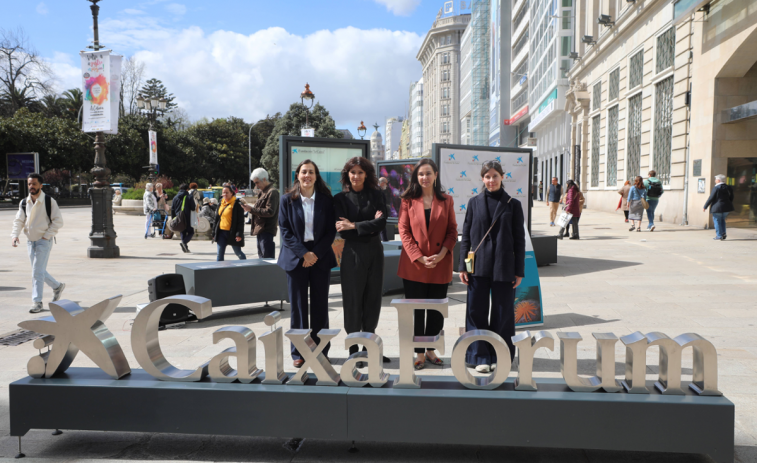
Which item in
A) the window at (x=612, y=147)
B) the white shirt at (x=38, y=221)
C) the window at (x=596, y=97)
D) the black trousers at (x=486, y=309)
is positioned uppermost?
the window at (x=596, y=97)

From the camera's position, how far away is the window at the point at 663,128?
21516 millimetres

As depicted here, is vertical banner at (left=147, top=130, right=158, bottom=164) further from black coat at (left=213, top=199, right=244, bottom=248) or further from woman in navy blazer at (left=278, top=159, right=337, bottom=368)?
woman in navy blazer at (left=278, top=159, right=337, bottom=368)

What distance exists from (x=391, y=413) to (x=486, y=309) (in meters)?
1.79

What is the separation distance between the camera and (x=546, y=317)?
7.10m

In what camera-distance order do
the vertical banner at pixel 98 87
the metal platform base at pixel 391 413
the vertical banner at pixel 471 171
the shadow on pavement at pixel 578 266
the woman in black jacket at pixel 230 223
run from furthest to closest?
the vertical banner at pixel 98 87
the shadow on pavement at pixel 578 266
the woman in black jacket at pixel 230 223
the vertical banner at pixel 471 171
the metal platform base at pixel 391 413

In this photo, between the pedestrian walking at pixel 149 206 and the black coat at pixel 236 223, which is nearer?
the black coat at pixel 236 223

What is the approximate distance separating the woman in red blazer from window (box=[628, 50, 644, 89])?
23081 millimetres

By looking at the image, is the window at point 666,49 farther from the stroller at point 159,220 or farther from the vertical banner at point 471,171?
the stroller at point 159,220

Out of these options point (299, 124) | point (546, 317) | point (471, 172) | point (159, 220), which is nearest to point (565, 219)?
point (471, 172)

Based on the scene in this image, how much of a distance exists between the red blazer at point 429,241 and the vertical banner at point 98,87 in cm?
1052

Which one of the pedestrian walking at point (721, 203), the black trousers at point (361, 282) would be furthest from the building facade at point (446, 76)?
the black trousers at point (361, 282)

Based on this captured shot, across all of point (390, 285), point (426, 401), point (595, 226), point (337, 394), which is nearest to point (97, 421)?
point (337, 394)

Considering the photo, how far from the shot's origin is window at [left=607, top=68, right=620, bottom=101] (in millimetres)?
28112

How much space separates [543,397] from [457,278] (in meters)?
7.07
